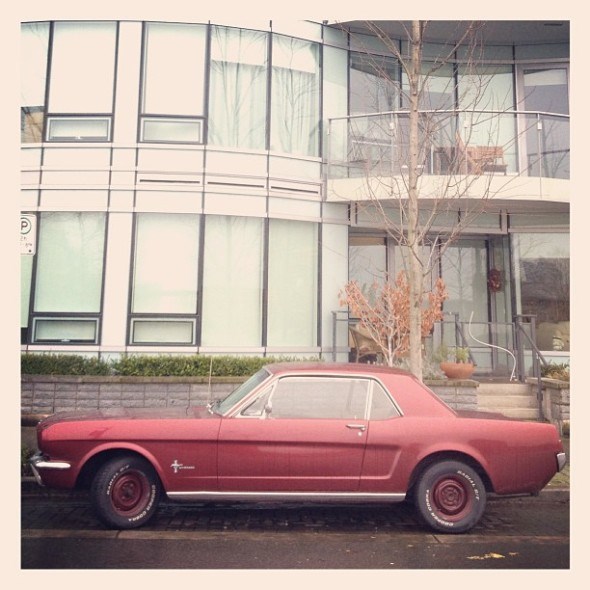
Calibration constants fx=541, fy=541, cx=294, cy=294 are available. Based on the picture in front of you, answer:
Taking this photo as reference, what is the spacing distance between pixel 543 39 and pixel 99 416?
427 inches

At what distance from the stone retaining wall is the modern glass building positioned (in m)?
1.06

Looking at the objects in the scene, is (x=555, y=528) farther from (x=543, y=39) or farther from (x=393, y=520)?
(x=543, y=39)

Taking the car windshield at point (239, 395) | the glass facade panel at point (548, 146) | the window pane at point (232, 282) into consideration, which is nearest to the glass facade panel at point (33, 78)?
the window pane at point (232, 282)

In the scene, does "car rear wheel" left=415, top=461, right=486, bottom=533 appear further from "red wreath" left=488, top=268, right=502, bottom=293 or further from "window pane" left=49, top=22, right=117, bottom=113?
"window pane" left=49, top=22, right=117, bottom=113

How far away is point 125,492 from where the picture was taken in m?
4.86

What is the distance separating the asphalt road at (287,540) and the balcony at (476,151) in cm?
545

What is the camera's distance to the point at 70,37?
9.45 m

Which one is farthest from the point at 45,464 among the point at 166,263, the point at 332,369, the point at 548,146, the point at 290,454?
the point at 548,146

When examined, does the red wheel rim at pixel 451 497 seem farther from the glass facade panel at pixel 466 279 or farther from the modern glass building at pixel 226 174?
the glass facade panel at pixel 466 279

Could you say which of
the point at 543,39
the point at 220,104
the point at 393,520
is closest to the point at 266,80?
the point at 220,104

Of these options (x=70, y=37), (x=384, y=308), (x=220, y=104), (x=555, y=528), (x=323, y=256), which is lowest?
(x=555, y=528)

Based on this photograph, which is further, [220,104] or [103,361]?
[220,104]

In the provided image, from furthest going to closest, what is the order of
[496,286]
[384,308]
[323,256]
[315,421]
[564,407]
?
[496,286], [323,256], [384,308], [564,407], [315,421]

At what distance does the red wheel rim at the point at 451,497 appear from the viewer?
16.1 feet
